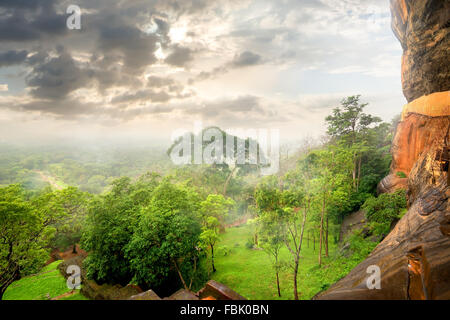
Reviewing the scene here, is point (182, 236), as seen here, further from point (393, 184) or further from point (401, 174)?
point (401, 174)

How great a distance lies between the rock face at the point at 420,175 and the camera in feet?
13.5

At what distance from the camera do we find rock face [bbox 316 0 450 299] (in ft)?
13.5

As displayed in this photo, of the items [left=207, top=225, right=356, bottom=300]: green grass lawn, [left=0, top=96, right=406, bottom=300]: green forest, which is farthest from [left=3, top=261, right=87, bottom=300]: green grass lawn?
[left=207, top=225, right=356, bottom=300]: green grass lawn

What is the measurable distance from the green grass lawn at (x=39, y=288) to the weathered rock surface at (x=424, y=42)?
24.1m

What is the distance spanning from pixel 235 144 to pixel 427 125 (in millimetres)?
21690

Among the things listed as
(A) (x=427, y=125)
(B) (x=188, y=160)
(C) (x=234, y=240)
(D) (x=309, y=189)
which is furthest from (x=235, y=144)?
(A) (x=427, y=125)

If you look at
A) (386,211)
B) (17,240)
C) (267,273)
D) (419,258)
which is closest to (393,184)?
(386,211)

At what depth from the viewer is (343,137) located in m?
22.3
